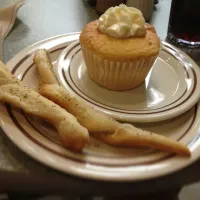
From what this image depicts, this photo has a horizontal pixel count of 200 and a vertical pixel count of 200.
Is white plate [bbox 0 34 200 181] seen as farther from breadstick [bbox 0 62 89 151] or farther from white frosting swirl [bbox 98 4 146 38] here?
white frosting swirl [bbox 98 4 146 38]

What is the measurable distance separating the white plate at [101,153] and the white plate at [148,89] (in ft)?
0.09

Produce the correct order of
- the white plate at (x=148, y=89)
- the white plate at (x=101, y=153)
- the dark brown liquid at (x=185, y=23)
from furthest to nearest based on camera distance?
the dark brown liquid at (x=185, y=23) < the white plate at (x=148, y=89) < the white plate at (x=101, y=153)

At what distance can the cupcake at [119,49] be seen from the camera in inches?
25.3

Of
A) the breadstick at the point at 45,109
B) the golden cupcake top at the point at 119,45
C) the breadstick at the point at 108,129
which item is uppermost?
the golden cupcake top at the point at 119,45

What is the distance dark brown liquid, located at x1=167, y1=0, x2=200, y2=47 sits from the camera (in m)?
0.82

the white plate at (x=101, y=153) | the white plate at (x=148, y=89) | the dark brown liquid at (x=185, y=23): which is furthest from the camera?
the dark brown liquid at (x=185, y=23)

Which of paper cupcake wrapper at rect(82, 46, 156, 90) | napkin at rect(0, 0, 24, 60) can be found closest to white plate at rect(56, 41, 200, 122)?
paper cupcake wrapper at rect(82, 46, 156, 90)

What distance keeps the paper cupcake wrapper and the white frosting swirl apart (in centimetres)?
5

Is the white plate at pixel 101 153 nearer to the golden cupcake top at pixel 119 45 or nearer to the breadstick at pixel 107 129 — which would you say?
the breadstick at pixel 107 129

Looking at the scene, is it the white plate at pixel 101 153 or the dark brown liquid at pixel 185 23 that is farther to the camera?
the dark brown liquid at pixel 185 23

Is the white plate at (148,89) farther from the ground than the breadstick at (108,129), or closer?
closer

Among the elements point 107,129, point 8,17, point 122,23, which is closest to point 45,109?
point 107,129

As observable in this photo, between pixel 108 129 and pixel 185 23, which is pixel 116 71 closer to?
pixel 108 129

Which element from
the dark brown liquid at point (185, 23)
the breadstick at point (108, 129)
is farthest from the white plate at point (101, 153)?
the dark brown liquid at point (185, 23)
